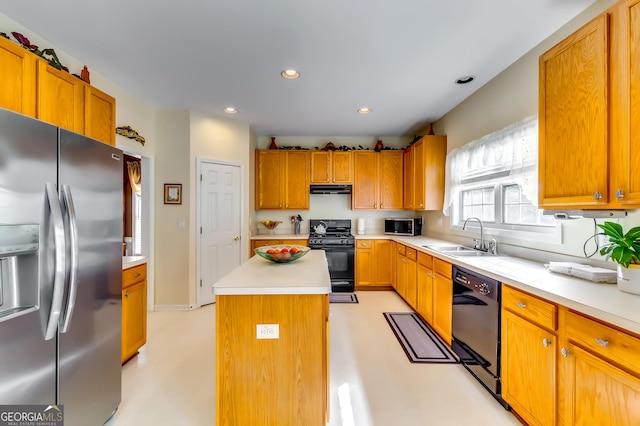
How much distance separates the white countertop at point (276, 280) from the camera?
1.30 meters

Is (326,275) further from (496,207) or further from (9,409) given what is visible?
(496,207)

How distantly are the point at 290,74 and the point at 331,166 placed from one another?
2108mm

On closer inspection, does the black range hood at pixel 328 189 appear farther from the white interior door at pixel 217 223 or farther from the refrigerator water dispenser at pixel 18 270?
the refrigerator water dispenser at pixel 18 270

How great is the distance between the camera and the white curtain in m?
2.13

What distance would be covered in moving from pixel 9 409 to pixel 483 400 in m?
2.58

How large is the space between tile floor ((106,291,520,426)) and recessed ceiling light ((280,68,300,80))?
2645 millimetres

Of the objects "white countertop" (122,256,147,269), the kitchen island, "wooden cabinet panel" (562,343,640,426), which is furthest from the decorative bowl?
"wooden cabinet panel" (562,343,640,426)

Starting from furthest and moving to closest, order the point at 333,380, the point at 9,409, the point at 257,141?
1. the point at 257,141
2. the point at 333,380
3. the point at 9,409

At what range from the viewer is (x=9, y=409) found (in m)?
1.06

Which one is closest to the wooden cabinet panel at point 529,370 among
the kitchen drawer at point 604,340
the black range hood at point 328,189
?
the kitchen drawer at point 604,340

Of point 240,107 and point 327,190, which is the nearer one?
point 240,107

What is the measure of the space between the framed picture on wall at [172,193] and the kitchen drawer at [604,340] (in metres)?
3.81

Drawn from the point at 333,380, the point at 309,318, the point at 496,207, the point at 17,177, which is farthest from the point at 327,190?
the point at 17,177

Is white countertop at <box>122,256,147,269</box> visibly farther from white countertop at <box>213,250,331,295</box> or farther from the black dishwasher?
the black dishwasher
